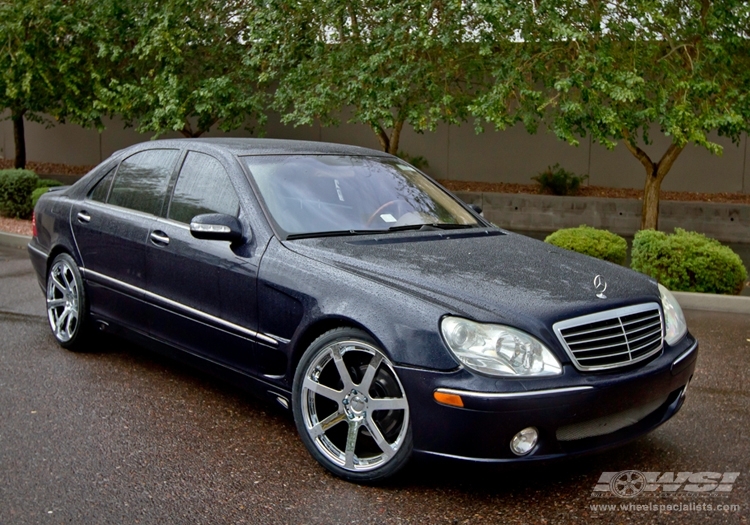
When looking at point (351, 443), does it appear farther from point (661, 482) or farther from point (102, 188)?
point (102, 188)

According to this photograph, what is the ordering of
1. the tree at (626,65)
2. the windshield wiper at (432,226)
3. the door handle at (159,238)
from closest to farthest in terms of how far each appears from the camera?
the windshield wiper at (432,226) → the door handle at (159,238) → the tree at (626,65)

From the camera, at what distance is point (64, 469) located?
4.05 m

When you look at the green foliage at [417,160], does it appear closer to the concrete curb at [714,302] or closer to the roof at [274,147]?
the concrete curb at [714,302]

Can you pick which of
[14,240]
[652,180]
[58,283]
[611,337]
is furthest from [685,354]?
[14,240]

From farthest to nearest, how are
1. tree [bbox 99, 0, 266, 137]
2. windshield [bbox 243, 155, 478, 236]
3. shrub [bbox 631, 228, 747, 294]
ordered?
tree [bbox 99, 0, 266, 137] → shrub [bbox 631, 228, 747, 294] → windshield [bbox 243, 155, 478, 236]

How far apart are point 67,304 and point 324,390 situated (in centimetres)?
290

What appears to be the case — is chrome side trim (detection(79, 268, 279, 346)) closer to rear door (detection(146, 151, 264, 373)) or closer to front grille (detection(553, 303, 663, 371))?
rear door (detection(146, 151, 264, 373))

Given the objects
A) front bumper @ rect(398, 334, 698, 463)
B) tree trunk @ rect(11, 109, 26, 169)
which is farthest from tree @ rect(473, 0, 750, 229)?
tree trunk @ rect(11, 109, 26, 169)

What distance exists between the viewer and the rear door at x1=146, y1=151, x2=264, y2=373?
4.49 meters

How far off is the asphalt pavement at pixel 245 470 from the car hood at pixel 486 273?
0.73m


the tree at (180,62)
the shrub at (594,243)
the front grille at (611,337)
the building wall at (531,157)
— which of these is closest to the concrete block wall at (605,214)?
the building wall at (531,157)

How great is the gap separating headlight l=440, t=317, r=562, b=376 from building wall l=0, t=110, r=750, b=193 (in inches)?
594

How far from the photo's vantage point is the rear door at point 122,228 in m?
5.33

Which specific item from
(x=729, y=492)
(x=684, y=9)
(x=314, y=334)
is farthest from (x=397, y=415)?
(x=684, y=9)
